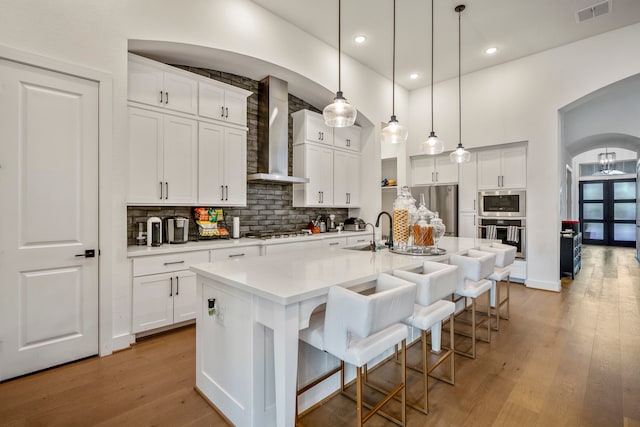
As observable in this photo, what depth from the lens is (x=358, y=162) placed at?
557 centimetres

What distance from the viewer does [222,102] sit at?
3.67 m

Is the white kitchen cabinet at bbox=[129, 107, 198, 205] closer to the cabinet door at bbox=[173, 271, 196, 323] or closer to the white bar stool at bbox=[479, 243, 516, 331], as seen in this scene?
the cabinet door at bbox=[173, 271, 196, 323]

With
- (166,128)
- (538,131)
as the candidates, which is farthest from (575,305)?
(166,128)

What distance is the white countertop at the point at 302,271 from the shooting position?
4.85 ft

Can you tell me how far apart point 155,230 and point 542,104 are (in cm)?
564

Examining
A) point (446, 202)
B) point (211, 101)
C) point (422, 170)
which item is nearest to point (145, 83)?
point (211, 101)

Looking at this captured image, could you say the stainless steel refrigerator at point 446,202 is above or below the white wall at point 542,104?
below

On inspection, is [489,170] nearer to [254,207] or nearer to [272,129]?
[272,129]

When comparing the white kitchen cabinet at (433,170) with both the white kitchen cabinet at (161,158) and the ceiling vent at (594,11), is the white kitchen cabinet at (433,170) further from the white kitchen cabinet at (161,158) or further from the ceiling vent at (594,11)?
the white kitchen cabinet at (161,158)

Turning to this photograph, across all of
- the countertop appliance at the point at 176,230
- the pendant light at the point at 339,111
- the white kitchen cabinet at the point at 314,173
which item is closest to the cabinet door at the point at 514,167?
the white kitchen cabinet at the point at 314,173

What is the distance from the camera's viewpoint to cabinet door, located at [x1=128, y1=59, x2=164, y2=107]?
297 cm

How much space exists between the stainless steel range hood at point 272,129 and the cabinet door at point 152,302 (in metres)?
1.70

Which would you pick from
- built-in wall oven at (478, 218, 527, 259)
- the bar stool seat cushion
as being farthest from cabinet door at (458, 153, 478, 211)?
the bar stool seat cushion

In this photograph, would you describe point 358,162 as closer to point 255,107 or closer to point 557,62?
point 255,107
